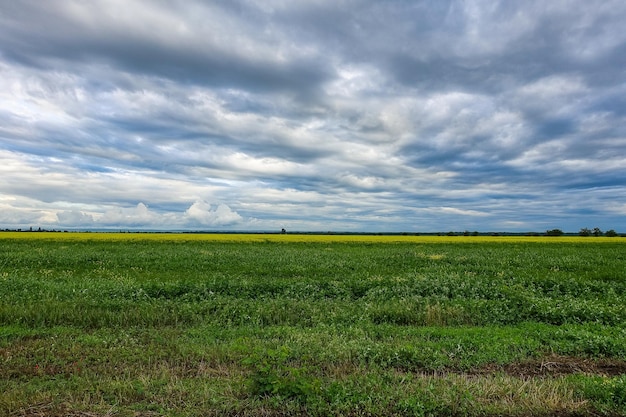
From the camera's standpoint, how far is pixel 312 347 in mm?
8516

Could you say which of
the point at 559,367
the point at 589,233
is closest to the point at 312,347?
the point at 559,367

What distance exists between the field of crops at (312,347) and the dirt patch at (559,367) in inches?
1.7

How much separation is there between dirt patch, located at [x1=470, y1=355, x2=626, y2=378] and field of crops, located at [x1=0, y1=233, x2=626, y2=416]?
0.14ft

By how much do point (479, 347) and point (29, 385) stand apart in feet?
27.8

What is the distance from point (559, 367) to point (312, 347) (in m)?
4.86

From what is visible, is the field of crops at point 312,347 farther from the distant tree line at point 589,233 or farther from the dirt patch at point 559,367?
the distant tree line at point 589,233

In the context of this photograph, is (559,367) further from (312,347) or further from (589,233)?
(589,233)

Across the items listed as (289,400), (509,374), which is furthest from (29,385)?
(509,374)

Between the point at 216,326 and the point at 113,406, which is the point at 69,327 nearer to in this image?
the point at 216,326

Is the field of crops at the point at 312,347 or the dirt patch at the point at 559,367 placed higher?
the field of crops at the point at 312,347

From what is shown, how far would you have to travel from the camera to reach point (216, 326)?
35.3ft

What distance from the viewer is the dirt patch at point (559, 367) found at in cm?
748

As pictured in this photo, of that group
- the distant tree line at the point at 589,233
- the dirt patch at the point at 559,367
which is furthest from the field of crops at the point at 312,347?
the distant tree line at the point at 589,233

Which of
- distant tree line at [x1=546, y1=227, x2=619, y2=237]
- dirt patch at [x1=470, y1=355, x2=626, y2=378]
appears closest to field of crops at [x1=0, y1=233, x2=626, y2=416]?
dirt patch at [x1=470, y1=355, x2=626, y2=378]
